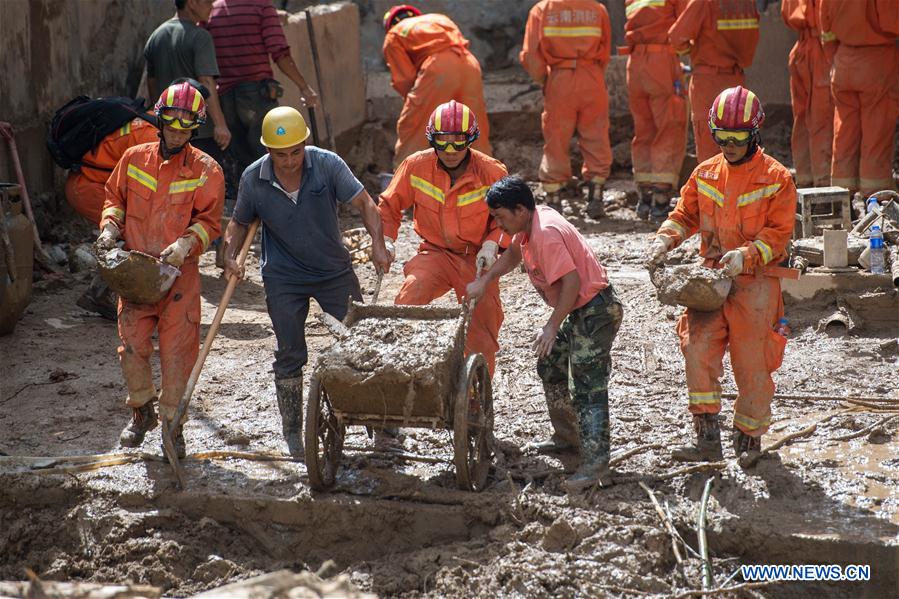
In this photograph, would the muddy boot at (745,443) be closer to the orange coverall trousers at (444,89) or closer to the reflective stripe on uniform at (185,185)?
the reflective stripe on uniform at (185,185)

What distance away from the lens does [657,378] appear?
7.47 meters

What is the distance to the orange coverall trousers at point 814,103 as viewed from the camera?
429 inches

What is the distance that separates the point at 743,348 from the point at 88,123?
5.18 m

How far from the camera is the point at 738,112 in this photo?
5.84 metres

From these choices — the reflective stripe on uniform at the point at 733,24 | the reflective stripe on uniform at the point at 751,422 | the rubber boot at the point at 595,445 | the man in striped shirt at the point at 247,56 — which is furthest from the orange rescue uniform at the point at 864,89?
the rubber boot at the point at 595,445

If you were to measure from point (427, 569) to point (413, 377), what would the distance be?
34.4 inches

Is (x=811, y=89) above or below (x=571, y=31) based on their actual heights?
below

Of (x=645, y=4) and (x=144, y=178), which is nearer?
(x=144, y=178)

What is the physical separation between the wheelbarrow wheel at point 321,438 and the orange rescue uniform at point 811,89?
21.6 feet

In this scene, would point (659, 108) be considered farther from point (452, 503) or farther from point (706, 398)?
point (452, 503)

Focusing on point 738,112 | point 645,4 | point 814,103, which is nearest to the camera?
point 738,112

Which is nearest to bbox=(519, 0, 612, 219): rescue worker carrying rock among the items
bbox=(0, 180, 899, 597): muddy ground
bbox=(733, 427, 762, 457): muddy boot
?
bbox=(0, 180, 899, 597): muddy ground

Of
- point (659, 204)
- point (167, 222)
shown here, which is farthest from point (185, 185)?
point (659, 204)

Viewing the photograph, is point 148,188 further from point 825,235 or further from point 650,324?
point 825,235
